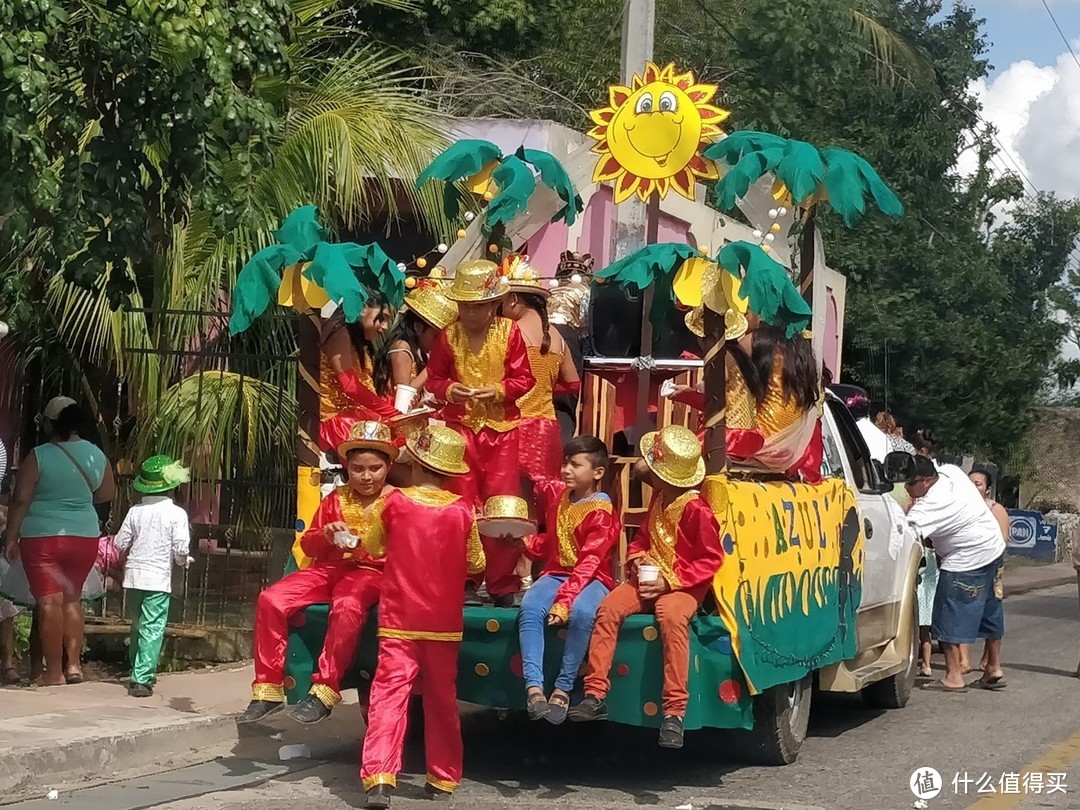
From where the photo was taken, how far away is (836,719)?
380 inches

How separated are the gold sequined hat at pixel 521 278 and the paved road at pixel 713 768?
239 cm

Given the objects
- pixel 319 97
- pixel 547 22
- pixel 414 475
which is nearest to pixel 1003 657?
pixel 319 97

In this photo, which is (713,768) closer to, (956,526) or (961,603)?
(961,603)

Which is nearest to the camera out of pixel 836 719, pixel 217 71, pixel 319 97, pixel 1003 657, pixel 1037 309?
pixel 217 71

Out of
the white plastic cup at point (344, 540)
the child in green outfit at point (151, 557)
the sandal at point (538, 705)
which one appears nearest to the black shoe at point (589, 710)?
the sandal at point (538, 705)

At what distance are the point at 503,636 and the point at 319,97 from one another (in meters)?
6.23

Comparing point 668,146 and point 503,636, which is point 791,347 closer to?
point 668,146

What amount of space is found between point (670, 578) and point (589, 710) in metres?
0.66

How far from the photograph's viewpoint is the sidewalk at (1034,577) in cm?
2238

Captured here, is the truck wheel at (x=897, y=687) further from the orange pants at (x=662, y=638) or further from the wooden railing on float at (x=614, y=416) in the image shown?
the orange pants at (x=662, y=638)

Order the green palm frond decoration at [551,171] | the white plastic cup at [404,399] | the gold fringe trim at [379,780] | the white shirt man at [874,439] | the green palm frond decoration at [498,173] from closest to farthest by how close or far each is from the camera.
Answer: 1. the gold fringe trim at [379,780]
2. the white plastic cup at [404,399]
3. the green palm frond decoration at [498,173]
4. the green palm frond decoration at [551,171]
5. the white shirt man at [874,439]

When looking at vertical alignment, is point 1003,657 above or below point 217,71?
below

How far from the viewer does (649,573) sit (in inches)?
266

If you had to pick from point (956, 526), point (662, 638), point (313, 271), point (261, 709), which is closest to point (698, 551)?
point (662, 638)
